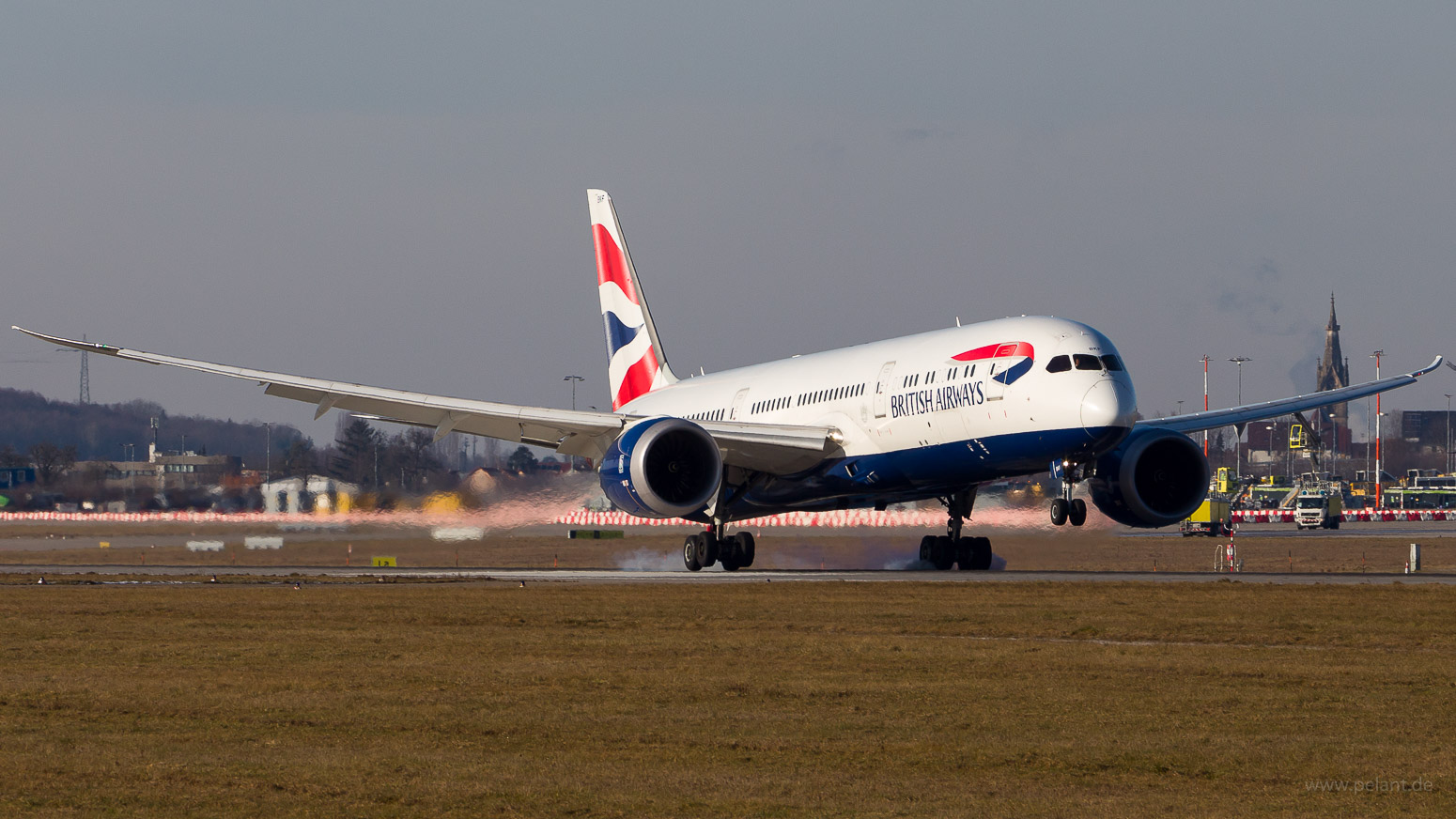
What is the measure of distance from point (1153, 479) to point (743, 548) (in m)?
10.1

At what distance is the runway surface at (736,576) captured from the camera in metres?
33.8

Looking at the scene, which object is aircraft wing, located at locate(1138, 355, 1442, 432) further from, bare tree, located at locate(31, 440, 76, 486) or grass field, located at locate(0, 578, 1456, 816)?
bare tree, located at locate(31, 440, 76, 486)

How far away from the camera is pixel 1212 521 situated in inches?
3130

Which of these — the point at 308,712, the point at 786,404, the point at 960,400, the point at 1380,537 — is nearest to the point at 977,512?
the point at 786,404

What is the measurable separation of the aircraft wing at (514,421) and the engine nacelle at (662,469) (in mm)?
754

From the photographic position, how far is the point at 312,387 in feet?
129

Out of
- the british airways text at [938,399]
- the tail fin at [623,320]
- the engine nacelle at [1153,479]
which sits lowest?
the engine nacelle at [1153,479]

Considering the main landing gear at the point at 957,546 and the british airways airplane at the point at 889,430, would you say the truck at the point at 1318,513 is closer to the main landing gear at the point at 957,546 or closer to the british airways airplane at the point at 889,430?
the british airways airplane at the point at 889,430

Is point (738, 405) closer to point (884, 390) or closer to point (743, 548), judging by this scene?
point (743, 548)

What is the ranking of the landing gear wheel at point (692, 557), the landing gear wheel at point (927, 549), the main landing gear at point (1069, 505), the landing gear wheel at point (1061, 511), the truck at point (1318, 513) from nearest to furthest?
the main landing gear at point (1069, 505), the landing gear wheel at point (1061, 511), the landing gear wheel at point (692, 557), the landing gear wheel at point (927, 549), the truck at point (1318, 513)

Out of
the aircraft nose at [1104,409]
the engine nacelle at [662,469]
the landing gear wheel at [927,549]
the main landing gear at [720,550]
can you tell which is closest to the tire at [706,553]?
the main landing gear at [720,550]

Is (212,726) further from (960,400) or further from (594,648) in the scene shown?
(960,400)

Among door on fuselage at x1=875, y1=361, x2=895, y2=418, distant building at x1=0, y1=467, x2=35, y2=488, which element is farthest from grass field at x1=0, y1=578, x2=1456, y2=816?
distant building at x1=0, y1=467, x2=35, y2=488

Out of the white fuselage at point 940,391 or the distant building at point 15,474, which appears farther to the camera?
the distant building at point 15,474
